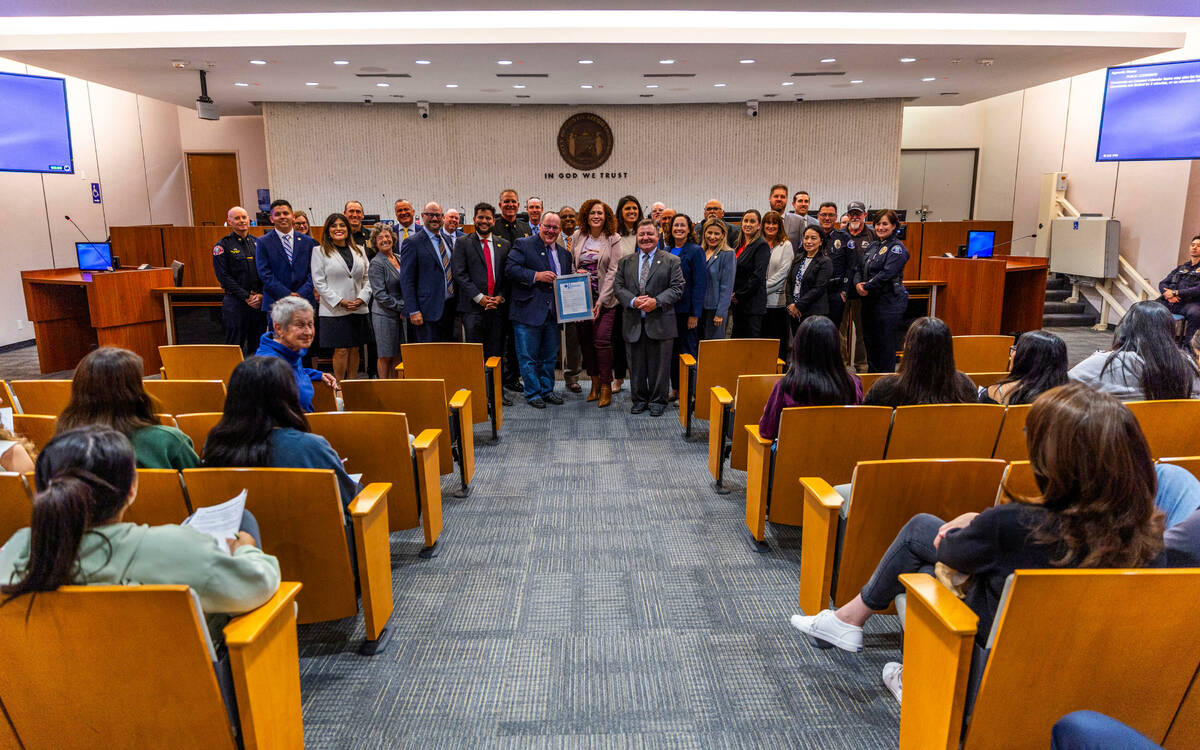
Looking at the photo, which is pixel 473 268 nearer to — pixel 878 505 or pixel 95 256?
pixel 878 505

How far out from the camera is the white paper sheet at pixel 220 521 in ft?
5.66

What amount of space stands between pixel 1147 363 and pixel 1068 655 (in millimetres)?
2138

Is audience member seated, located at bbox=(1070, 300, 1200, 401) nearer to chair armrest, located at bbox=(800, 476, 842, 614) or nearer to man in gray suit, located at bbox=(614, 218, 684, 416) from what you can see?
chair armrest, located at bbox=(800, 476, 842, 614)

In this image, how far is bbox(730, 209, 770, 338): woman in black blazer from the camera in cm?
559

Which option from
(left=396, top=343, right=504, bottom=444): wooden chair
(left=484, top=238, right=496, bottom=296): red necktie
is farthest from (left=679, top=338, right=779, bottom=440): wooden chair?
(left=484, top=238, right=496, bottom=296): red necktie

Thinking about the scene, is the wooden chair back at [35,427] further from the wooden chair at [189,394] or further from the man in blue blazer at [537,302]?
the man in blue blazer at [537,302]

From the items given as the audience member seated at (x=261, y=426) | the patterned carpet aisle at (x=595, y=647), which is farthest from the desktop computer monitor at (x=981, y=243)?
the audience member seated at (x=261, y=426)

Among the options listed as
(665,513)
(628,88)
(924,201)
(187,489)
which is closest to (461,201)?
(628,88)

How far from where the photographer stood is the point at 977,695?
1581 millimetres

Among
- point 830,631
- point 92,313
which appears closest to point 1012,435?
point 830,631

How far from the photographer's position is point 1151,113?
764 centimetres

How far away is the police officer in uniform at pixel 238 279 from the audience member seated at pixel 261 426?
3.91 m

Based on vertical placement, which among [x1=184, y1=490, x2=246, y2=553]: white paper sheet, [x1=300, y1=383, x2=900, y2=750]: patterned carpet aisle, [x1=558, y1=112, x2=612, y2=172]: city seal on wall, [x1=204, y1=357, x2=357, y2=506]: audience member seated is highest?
[x1=558, y1=112, x2=612, y2=172]: city seal on wall

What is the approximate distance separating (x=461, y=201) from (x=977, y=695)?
11.7 m
